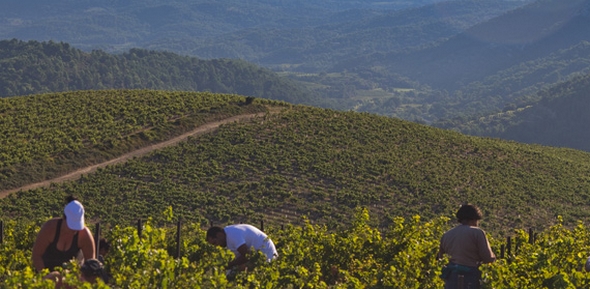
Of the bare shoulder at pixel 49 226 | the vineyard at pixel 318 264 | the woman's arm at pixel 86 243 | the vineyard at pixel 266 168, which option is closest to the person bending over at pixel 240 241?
the vineyard at pixel 318 264

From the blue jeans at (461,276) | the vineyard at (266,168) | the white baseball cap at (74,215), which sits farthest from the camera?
the vineyard at (266,168)

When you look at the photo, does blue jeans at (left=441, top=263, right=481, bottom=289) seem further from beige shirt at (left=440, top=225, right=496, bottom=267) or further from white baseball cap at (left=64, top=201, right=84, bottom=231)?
white baseball cap at (left=64, top=201, right=84, bottom=231)

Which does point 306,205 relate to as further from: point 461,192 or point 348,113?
point 348,113

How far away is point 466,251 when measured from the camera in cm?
1220

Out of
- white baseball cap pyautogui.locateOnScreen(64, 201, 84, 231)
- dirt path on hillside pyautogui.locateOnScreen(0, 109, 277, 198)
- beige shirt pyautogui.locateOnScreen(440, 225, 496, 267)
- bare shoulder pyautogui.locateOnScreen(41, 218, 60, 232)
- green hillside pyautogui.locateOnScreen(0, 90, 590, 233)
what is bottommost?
green hillside pyautogui.locateOnScreen(0, 90, 590, 233)

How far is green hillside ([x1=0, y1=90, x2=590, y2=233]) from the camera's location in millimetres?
44938

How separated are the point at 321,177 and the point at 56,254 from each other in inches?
1606

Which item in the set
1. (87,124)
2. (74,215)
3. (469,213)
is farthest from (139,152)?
(469,213)

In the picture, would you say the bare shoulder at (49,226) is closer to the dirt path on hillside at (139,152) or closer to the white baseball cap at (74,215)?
the white baseball cap at (74,215)

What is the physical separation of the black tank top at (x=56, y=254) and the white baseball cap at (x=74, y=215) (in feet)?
0.73

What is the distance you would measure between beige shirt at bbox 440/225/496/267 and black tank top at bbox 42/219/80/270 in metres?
5.80

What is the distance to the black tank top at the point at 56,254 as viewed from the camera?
1145 centimetres

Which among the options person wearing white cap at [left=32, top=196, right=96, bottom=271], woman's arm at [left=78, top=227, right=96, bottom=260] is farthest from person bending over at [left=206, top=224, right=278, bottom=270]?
person wearing white cap at [left=32, top=196, right=96, bottom=271]

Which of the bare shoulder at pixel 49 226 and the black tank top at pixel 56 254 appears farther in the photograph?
the black tank top at pixel 56 254
